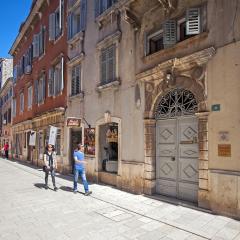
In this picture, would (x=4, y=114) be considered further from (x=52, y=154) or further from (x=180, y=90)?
(x=180, y=90)

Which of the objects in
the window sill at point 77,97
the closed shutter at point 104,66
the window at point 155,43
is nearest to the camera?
the window at point 155,43

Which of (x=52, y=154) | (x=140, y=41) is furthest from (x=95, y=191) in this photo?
(x=140, y=41)

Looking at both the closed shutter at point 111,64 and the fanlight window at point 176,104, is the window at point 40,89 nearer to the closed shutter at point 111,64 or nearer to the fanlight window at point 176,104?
the closed shutter at point 111,64

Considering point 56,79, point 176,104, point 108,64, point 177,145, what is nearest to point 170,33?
point 176,104

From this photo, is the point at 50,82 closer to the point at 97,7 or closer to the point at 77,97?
the point at 77,97

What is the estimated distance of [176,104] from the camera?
28.3 ft

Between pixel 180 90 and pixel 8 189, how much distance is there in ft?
25.0

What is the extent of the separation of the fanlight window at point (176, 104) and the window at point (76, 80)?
626 centimetres

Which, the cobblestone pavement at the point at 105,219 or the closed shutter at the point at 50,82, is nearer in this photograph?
the cobblestone pavement at the point at 105,219

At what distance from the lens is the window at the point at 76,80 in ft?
46.9

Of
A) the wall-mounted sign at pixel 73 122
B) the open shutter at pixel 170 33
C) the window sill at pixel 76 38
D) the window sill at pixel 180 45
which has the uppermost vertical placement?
the window sill at pixel 76 38

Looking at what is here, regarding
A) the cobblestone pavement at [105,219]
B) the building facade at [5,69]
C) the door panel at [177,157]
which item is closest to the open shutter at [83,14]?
the door panel at [177,157]

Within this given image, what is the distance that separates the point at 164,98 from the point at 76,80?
269 inches

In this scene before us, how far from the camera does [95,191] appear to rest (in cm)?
1029
